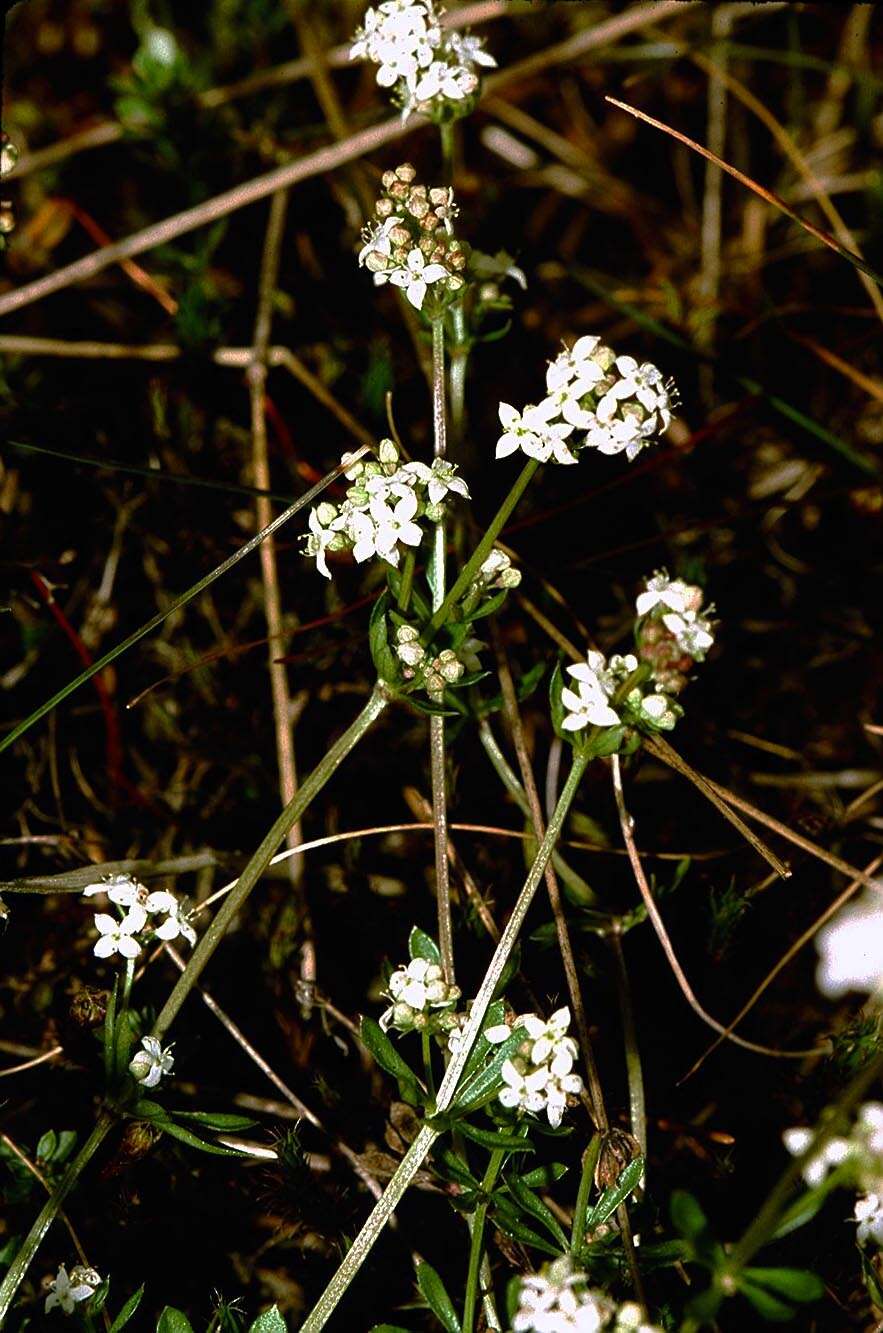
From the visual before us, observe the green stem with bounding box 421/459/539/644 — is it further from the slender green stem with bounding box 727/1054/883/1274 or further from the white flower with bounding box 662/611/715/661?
the slender green stem with bounding box 727/1054/883/1274

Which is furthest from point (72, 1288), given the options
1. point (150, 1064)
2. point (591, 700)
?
point (591, 700)

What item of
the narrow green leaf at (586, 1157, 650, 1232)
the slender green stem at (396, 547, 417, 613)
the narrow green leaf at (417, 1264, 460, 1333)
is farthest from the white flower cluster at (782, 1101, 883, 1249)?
the slender green stem at (396, 547, 417, 613)

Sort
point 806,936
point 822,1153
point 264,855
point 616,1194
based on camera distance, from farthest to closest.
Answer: point 806,936 < point 264,855 < point 616,1194 < point 822,1153

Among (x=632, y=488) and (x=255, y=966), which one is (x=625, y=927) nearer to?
(x=255, y=966)

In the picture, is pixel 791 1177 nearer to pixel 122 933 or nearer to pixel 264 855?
pixel 264 855

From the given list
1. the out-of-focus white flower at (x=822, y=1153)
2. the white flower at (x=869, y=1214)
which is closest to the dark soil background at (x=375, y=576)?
the white flower at (x=869, y=1214)

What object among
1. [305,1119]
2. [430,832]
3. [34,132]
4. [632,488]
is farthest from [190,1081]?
[34,132]

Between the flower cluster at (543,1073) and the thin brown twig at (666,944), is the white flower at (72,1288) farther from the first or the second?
the thin brown twig at (666,944)
